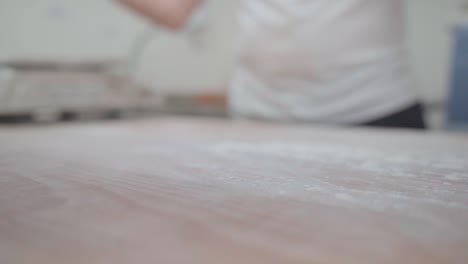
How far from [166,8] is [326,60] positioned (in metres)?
0.44

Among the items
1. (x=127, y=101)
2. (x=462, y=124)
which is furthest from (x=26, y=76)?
(x=462, y=124)

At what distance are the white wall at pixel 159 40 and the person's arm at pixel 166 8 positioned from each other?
12.3 inches

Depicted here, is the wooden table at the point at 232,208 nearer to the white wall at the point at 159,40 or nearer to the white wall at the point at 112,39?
the white wall at the point at 159,40

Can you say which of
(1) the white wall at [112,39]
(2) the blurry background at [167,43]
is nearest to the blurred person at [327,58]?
(2) the blurry background at [167,43]

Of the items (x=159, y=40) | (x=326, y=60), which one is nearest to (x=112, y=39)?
(x=159, y=40)

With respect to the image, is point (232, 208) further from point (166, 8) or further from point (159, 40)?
point (159, 40)

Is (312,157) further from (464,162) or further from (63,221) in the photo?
(63,221)

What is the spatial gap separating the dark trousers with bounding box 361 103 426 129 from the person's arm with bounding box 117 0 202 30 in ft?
1.85

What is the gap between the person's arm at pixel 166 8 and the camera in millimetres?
1000

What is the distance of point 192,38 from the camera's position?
5.78 ft

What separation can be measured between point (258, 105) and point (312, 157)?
738 mm

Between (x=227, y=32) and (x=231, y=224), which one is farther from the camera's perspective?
(x=227, y=32)

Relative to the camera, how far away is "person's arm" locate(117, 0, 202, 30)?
1000 millimetres

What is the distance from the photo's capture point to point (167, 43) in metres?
1.84
